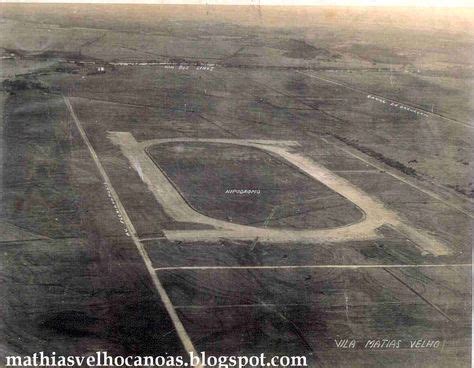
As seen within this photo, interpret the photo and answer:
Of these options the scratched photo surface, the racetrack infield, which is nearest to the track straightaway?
the scratched photo surface

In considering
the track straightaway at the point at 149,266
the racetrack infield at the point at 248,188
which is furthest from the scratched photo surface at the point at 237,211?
the racetrack infield at the point at 248,188

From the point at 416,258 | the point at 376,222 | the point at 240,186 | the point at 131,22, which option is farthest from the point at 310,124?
the point at 131,22

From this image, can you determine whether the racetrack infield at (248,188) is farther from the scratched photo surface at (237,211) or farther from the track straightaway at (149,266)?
the track straightaway at (149,266)

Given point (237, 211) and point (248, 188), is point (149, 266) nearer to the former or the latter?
point (237, 211)

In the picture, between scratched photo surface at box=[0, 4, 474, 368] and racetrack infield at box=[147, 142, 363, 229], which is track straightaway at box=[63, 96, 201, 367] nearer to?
scratched photo surface at box=[0, 4, 474, 368]

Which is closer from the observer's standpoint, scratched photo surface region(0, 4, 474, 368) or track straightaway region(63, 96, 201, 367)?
track straightaway region(63, 96, 201, 367)

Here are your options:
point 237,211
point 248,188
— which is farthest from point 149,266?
point 248,188

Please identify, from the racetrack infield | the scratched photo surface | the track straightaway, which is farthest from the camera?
the racetrack infield

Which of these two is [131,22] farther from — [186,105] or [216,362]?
[216,362]
